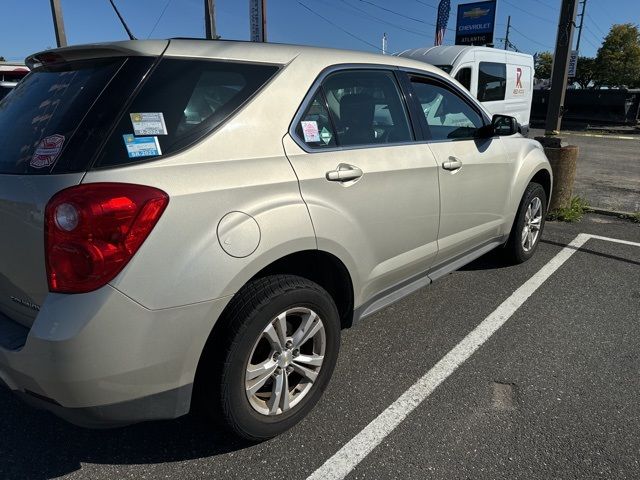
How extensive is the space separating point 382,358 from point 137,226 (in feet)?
6.00

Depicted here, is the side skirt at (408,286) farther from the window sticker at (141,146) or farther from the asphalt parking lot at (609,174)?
the asphalt parking lot at (609,174)

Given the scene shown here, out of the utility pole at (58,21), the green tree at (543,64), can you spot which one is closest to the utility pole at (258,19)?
the utility pole at (58,21)

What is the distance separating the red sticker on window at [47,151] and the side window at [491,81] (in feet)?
33.3

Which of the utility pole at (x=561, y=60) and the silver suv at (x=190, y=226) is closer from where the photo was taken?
the silver suv at (x=190, y=226)

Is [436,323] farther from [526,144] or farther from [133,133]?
[133,133]

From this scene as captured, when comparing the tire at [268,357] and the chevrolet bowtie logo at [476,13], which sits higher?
the chevrolet bowtie logo at [476,13]

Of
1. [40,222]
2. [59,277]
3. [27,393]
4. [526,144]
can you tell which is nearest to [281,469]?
[27,393]

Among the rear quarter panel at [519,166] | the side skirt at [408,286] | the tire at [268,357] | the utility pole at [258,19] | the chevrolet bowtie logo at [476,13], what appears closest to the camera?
the tire at [268,357]

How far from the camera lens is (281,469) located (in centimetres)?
218

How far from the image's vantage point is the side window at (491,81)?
10727 mm

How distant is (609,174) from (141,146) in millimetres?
10828

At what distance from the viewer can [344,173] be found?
242cm

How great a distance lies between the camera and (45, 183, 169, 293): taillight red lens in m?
1.70

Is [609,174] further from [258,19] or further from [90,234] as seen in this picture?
[258,19]
